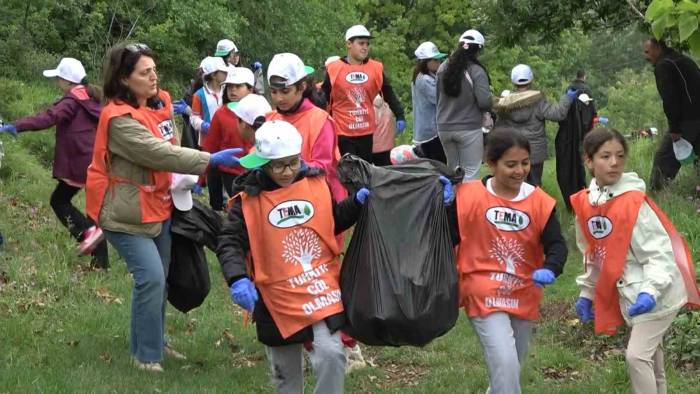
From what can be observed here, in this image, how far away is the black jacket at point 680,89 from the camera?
9.02 metres

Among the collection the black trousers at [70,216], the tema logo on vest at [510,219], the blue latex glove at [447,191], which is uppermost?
the blue latex glove at [447,191]

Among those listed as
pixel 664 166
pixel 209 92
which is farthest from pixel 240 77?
pixel 664 166

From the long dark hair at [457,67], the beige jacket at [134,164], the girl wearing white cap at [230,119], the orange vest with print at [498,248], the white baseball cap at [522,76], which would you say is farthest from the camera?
the white baseball cap at [522,76]

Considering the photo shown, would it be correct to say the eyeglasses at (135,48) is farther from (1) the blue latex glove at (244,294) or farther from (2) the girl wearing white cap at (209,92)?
(2) the girl wearing white cap at (209,92)

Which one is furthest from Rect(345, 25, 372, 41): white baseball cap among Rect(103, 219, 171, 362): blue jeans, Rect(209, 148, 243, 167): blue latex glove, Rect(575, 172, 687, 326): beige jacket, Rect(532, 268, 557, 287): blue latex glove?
Rect(532, 268, 557, 287): blue latex glove

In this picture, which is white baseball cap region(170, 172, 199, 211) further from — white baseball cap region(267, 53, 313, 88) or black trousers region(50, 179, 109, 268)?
black trousers region(50, 179, 109, 268)

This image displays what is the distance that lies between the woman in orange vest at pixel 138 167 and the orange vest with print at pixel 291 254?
799 mm

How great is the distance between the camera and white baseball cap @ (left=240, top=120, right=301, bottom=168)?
4488 mm

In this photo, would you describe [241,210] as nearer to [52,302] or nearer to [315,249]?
[315,249]

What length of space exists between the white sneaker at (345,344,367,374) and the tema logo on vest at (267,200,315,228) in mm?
1776

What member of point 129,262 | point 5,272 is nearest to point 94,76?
point 5,272

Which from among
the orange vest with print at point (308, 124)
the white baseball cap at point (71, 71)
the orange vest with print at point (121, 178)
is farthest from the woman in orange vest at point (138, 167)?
the white baseball cap at point (71, 71)

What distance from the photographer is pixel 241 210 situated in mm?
4586

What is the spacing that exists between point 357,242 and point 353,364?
70.5 inches
